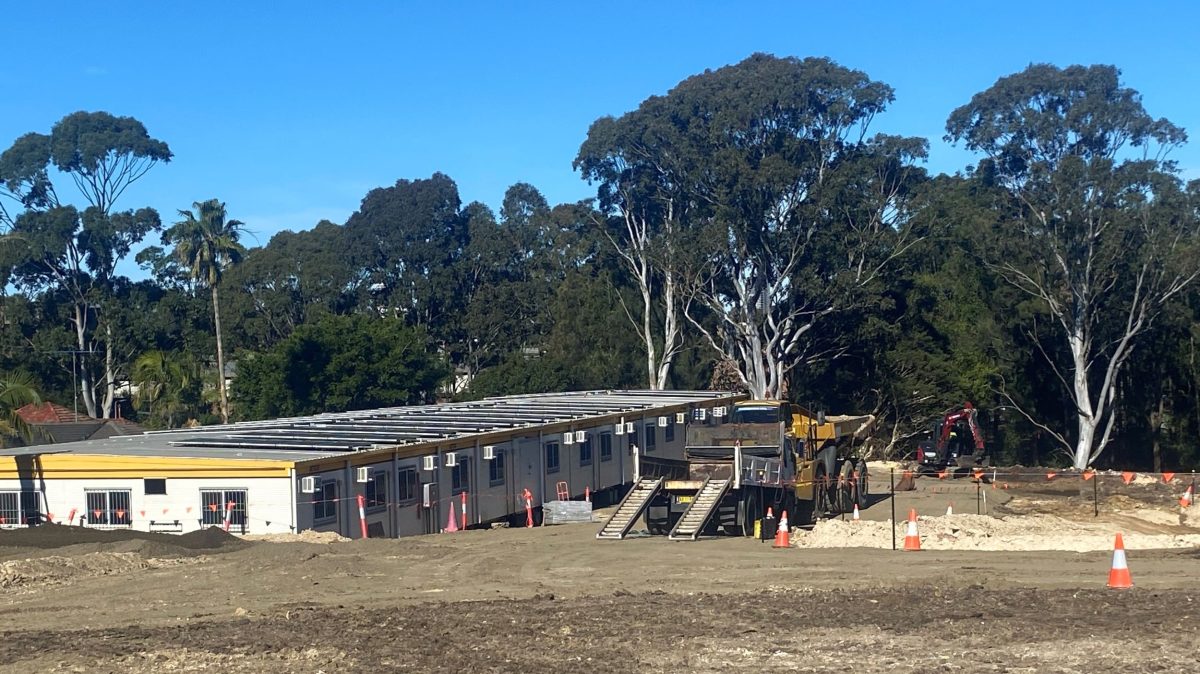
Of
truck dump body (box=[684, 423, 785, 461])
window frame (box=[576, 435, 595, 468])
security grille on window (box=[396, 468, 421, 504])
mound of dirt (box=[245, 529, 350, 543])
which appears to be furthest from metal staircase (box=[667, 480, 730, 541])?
window frame (box=[576, 435, 595, 468])

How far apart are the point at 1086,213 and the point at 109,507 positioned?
40844mm

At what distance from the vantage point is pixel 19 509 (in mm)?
27828

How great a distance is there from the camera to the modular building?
2634 centimetres

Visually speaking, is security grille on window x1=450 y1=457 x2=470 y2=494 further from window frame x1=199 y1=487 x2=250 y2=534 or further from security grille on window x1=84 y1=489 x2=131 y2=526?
security grille on window x1=84 y1=489 x2=131 y2=526

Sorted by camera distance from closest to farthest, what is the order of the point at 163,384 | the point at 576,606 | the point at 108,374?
the point at 576,606 → the point at 163,384 → the point at 108,374

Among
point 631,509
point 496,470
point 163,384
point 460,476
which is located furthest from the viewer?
point 163,384

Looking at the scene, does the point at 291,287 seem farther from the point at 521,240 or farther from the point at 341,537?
the point at 341,537

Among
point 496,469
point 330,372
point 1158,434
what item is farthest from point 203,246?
point 1158,434

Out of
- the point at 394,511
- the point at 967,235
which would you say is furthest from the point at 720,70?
the point at 394,511

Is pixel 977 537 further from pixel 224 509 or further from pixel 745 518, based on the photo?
pixel 224 509

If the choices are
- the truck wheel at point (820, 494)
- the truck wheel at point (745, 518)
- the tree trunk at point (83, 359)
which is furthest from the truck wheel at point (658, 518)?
the tree trunk at point (83, 359)

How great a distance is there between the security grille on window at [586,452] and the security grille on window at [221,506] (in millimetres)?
13803

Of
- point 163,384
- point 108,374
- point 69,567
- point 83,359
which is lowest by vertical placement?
point 69,567

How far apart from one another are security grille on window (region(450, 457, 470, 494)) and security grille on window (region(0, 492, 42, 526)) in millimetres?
9059
